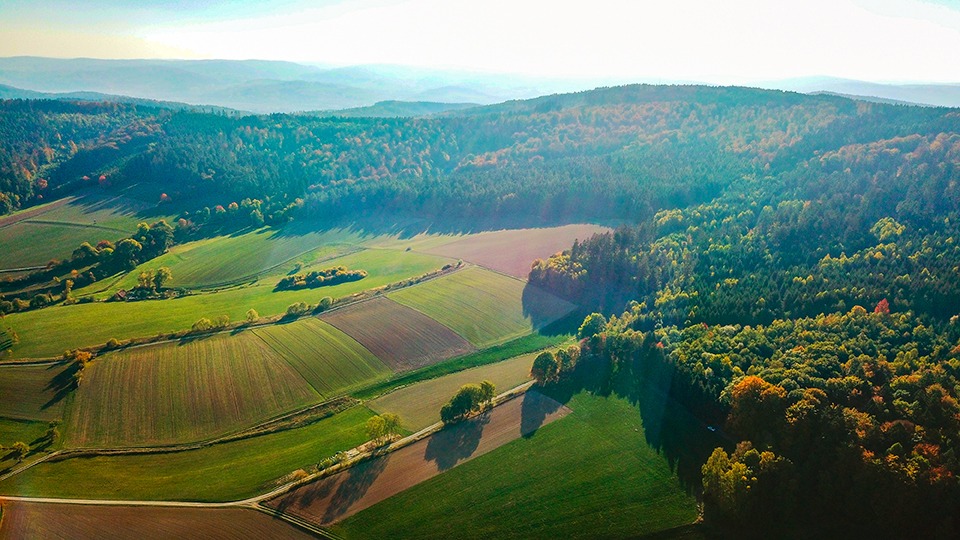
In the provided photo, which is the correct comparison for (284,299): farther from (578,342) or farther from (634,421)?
(634,421)

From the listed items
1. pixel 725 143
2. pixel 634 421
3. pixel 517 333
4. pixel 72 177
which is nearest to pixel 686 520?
pixel 634 421

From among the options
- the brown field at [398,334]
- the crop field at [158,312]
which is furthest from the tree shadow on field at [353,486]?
the crop field at [158,312]

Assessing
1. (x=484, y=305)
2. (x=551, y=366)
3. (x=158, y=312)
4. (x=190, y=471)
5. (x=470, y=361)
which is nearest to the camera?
(x=190, y=471)

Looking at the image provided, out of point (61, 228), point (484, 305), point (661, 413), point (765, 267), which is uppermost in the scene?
point (765, 267)

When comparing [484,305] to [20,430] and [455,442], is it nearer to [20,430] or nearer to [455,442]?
[455,442]

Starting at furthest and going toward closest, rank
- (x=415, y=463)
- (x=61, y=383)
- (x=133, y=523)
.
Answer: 1. (x=61, y=383)
2. (x=415, y=463)
3. (x=133, y=523)

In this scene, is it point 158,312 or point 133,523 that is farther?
point 158,312

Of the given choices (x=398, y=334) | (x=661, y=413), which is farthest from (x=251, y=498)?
(x=661, y=413)

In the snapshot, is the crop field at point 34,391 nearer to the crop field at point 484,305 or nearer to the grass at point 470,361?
the grass at point 470,361
